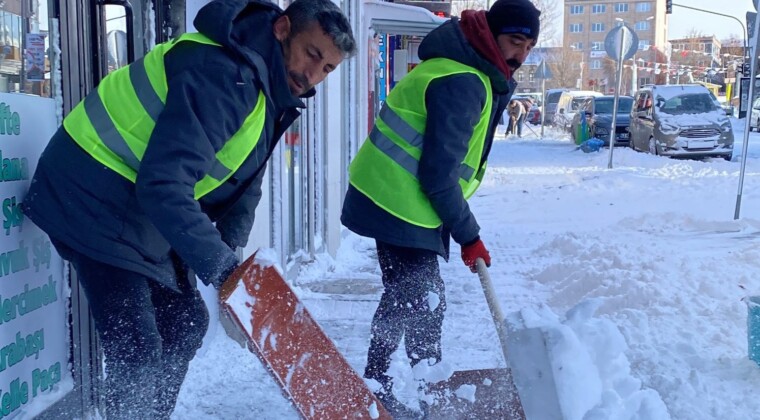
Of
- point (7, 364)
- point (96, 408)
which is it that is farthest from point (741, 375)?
point (7, 364)

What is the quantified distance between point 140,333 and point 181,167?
581mm

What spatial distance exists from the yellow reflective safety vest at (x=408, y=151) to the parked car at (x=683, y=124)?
15796 mm

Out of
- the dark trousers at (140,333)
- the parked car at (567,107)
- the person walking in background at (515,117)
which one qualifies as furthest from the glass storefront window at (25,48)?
the person walking in background at (515,117)

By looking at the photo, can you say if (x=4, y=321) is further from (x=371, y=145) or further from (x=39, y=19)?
(x=371, y=145)

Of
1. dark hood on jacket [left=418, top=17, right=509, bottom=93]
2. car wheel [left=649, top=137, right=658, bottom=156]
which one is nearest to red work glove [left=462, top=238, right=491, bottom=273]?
dark hood on jacket [left=418, top=17, right=509, bottom=93]

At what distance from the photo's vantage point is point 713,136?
56.7ft

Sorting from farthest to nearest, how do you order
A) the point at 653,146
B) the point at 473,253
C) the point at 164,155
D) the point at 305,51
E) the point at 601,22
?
the point at 601,22
the point at 653,146
the point at 473,253
the point at 305,51
the point at 164,155

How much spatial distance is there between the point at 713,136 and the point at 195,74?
17189 millimetres

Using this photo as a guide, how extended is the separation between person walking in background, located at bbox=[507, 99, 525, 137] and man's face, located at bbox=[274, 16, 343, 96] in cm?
2941

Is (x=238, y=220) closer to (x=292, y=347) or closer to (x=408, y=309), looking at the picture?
(x=292, y=347)

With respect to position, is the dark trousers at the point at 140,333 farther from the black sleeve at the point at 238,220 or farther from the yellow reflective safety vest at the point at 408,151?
the yellow reflective safety vest at the point at 408,151

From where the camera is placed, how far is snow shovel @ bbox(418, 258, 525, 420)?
2705 millimetres

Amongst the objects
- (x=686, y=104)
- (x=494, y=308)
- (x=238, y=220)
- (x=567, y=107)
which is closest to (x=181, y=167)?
(x=238, y=220)

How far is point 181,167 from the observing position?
1966 millimetres
